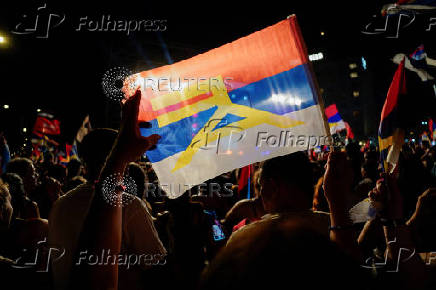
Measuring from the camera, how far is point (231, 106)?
3.67 m

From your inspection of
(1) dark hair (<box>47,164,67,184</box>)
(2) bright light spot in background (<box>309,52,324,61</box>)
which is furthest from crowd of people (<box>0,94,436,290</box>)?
(2) bright light spot in background (<box>309,52,324,61</box>)

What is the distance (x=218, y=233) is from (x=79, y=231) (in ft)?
9.69

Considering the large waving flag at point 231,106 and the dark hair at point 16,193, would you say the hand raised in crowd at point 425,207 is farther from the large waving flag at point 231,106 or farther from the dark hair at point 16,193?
the dark hair at point 16,193

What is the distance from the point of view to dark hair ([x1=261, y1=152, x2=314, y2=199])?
2.41 metres

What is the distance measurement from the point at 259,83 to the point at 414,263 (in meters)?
2.41

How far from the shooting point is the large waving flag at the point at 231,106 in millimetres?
3371

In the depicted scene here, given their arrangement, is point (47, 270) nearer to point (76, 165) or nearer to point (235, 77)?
point (235, 77)

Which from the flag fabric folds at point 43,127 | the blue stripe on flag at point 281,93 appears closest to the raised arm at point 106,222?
the blue stripe on flag at point 281,93

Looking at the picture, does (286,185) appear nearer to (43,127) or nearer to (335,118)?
(335,118)

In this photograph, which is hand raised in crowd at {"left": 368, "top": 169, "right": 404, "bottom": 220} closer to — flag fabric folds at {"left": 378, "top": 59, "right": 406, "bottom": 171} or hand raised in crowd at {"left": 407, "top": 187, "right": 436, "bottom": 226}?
hand raised in crowd at {"left": 407, "top": 187, "right": 436, "bottom": 226}

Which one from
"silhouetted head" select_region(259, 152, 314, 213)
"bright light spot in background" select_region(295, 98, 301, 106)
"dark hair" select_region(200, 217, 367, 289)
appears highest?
"bright light spot in background" select_region(295, 98, 301, 106)

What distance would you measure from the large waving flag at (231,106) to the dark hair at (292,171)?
2.03 ft


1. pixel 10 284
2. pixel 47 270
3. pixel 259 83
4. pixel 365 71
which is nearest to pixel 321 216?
pixel 259 83

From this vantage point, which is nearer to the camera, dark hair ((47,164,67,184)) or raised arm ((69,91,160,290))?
raised arm ((69,91,160,290))
